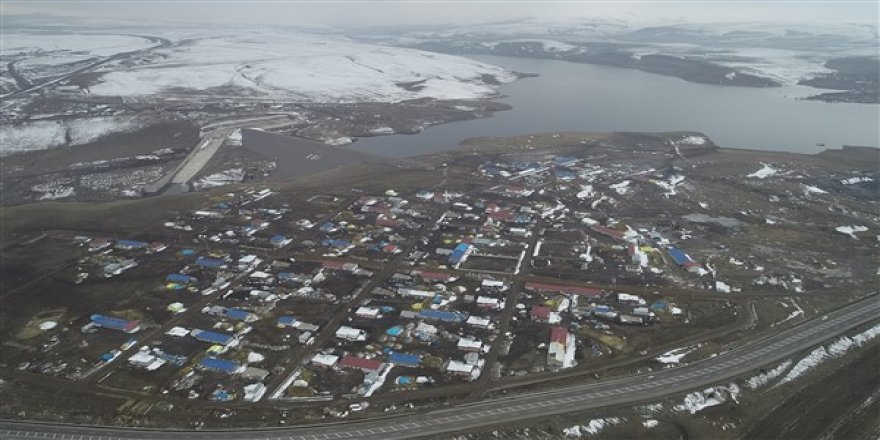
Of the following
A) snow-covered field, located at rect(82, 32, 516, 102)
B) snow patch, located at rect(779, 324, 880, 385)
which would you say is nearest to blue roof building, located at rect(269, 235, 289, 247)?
snow patch, located at rect(779, 324, 880, 385)

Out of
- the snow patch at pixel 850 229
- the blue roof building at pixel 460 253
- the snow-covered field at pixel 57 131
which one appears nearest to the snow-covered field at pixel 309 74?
the snow-covered field at pixel 57 131

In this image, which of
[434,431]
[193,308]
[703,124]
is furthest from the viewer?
[703,124]

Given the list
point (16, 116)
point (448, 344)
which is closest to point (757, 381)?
point (448, 344)

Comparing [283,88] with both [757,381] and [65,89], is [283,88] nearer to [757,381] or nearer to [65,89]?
[65,89]

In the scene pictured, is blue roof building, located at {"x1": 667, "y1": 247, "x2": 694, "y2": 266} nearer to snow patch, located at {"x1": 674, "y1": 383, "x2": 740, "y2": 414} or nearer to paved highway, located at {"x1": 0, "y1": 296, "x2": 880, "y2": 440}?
paved highway, located at {"x1": 0, "y1": 296, "x2": 880, "y2": 440}

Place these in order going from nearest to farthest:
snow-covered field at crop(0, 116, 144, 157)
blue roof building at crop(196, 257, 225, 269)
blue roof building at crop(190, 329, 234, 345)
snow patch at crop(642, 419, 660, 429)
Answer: snow patch at crop(642, 419, 660, 429) → blue roof building at crop(190, 329, 234, 345) → blue roof building at crop(196, 257, 225, 269) → snow-covered field at crop(0, 116, 144, 157)

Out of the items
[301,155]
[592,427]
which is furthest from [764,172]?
[301,155]

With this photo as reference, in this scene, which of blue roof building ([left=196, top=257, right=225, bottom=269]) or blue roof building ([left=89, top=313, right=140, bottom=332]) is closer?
blue roof building ([left=89, top=313, right=140, bottom=332])
